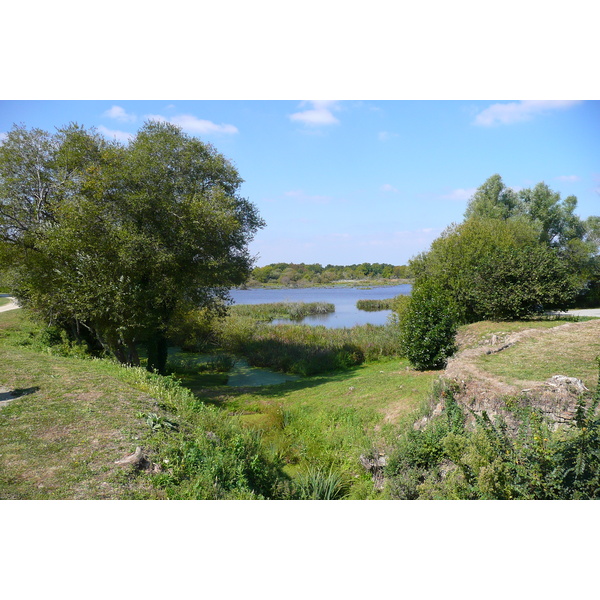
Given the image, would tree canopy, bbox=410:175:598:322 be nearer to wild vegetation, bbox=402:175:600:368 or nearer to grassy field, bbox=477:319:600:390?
wild vegetation, bbox=402:175:600:368

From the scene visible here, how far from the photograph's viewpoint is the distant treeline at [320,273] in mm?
70000

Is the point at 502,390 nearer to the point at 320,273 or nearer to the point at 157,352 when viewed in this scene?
the point at 157,352

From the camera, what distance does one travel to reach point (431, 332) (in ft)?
32.6

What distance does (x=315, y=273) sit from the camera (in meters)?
79.6

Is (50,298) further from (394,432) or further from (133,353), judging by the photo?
(394,432)

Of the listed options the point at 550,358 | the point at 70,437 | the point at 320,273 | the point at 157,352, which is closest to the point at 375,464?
the point at 550,358

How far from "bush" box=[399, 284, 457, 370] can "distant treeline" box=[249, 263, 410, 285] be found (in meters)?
53.2

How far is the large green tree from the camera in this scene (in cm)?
995

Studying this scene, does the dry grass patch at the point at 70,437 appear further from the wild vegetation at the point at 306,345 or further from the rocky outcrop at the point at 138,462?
the wild vegetation at the point at 306,345

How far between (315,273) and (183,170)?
67.8 m

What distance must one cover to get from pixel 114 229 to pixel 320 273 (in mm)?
70708

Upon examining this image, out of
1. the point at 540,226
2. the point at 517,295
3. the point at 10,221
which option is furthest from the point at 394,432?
the point at 540,226

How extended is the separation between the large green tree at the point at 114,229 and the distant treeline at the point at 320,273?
168 ft

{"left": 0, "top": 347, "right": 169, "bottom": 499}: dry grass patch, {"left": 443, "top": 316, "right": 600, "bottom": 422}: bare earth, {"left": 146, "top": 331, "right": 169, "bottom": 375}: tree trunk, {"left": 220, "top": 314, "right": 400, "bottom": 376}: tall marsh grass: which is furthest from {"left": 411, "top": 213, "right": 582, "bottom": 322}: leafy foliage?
{"left": 0, "top": 347, "right": 169, "bottom": 499}: dry grass patch
